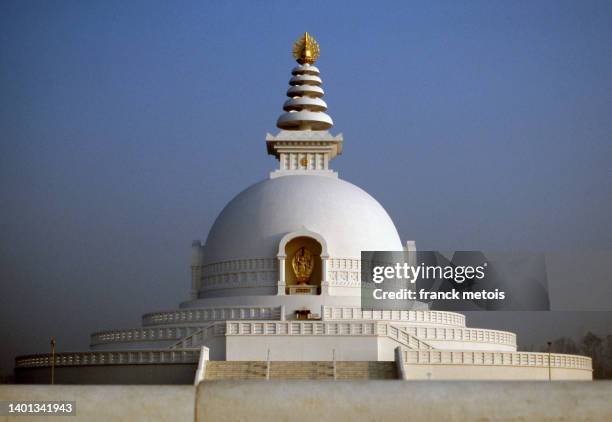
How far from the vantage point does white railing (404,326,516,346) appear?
4093 cm

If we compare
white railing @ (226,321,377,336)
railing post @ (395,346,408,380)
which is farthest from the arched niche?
railing post @ (395,346,408,380)

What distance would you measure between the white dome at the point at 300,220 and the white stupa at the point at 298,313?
0.06m

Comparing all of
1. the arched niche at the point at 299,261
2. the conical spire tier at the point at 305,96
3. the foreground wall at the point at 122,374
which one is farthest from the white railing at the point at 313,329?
the conical spire tier at the point at 305,96

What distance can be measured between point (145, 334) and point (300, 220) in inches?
373

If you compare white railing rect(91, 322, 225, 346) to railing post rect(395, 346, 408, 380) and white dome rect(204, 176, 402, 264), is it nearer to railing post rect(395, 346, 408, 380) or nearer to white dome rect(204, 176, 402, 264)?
white dome rect(204, 176, 402, 264)

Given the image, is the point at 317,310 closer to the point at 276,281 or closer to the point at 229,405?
the point at 276,281

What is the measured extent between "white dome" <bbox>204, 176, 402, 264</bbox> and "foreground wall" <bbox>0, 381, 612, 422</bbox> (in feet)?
125

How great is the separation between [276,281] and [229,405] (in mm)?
37846

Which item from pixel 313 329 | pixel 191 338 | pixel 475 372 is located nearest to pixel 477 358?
pixel 475 372

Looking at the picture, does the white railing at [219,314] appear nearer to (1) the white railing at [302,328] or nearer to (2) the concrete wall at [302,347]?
(1) the white railing at [302,328]

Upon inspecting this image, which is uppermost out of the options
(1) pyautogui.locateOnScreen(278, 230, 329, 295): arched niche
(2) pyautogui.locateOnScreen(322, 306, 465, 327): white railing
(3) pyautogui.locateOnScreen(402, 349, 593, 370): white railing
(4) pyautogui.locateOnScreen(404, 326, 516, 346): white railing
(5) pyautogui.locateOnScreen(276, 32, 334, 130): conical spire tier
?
(5) pyautogui.locateOnScreen(276, 32, 334, 130): conical spire tier

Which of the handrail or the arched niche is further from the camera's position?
the arched niche

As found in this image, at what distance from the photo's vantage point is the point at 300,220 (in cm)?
4659

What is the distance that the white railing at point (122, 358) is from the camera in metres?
36.3
